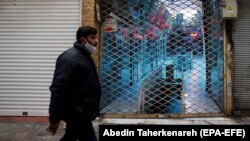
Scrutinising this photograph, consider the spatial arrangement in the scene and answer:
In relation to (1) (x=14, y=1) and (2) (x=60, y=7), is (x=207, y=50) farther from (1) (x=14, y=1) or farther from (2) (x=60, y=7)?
(1) (x=14, y=1)

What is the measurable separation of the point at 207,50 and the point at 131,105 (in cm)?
247

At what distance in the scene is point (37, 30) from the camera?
7.61 metres

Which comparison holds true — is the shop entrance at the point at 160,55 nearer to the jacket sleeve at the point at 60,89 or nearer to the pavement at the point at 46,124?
the pavement at the point at 46,124

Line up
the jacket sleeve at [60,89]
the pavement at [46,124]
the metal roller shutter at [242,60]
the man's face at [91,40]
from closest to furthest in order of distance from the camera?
1. the jacket sleeve at [60,89]
2. the man's face at [91,40]
3. the pavement at [46,124]
4. the metal roller shutter at [242,60]

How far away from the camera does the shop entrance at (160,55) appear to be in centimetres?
816

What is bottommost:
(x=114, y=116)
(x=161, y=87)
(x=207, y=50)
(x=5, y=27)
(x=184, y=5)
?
(x=114, y=116)

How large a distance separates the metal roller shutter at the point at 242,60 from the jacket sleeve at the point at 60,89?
5.32 metres

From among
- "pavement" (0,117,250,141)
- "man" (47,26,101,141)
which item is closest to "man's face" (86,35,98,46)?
"man" (47,26,101,141)

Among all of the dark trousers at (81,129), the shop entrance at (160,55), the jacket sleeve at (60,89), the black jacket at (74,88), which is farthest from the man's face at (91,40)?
the shop entrance at (160,55)

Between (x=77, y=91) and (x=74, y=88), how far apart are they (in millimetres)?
51

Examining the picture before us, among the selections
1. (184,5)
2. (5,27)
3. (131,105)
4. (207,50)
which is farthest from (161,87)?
(5,27)

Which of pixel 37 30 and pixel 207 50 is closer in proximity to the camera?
pixel 37 30

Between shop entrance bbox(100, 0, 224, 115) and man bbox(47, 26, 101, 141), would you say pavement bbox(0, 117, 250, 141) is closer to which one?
shop entrance bbox(100, 0, 224, 115)

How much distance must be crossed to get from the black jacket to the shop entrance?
403 centimetres
